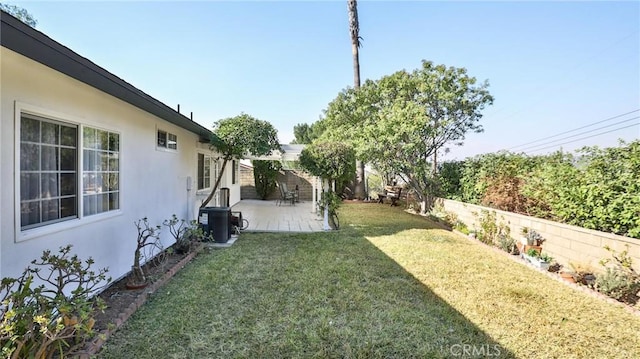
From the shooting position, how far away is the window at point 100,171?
375 centimetres

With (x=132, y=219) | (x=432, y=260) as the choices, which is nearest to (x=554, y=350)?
(x=432, y=260)

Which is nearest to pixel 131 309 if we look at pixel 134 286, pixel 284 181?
pixel 134 286

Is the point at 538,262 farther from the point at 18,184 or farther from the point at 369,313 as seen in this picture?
the point at 18,184

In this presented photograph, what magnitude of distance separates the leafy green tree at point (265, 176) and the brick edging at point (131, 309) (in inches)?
411

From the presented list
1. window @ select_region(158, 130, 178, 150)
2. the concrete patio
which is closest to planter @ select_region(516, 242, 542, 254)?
the concrete patio

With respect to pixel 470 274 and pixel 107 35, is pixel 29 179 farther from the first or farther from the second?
pixel 107 35

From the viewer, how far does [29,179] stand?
2910mm

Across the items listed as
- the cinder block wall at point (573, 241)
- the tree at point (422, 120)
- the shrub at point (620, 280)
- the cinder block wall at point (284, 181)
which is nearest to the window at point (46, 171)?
the shrub at point (620, 280)

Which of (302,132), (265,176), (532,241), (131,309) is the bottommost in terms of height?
(131,309)

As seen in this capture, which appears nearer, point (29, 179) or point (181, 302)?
point (29, 179)

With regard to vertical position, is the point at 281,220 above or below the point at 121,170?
below

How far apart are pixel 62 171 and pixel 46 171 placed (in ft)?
0.73

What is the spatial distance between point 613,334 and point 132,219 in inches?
250

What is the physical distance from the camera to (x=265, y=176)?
640 inches
